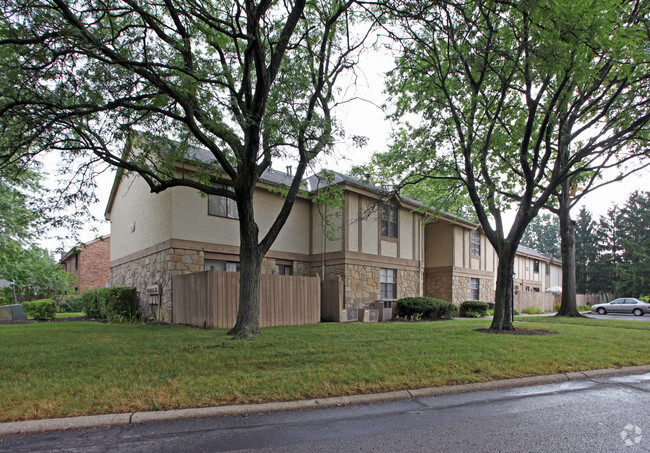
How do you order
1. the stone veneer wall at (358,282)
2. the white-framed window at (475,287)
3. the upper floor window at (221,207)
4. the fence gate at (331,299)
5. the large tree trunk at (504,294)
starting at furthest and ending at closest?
the white-framed window at (475,287)
the stone veneer wall at (358,282)
the fence gate at (331,299)
the upper floor window at (221,207)
the large tree trunk at (504,294)

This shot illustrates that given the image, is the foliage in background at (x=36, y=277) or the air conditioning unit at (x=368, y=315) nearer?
the air conditioning unit at (x=368, y=315)

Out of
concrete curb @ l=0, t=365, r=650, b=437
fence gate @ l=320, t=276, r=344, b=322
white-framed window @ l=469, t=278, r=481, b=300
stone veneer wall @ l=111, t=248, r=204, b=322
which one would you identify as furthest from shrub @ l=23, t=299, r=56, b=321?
white-framed window @ l=469, t=278, r=481, b=300

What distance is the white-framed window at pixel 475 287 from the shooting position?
75.8ft

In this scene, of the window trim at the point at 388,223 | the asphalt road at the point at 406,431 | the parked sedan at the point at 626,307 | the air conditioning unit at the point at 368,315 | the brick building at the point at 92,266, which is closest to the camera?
the asphalt road at the point at 406,431

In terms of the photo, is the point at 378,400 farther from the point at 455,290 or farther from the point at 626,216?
the point at 626,216

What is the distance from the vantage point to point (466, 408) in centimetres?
→ 490

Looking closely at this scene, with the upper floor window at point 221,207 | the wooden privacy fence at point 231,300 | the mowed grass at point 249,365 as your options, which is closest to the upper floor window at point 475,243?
the wooden privacy fence at point 231,300

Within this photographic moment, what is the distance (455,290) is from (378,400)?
57.3 feet

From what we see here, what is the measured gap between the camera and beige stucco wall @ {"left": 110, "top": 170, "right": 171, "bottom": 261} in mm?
14352

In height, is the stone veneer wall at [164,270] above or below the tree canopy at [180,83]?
below

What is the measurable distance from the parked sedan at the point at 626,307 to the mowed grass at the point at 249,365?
2560 cm

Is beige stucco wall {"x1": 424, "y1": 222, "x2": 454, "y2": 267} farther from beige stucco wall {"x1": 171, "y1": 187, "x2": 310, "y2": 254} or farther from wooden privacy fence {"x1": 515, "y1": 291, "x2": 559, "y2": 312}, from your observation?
beige stucco wall {"x1": 171, "y1": 187, "x2": 310, "y2": 254}

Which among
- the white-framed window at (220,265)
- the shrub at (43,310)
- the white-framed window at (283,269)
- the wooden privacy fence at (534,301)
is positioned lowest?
the wooden privacy fence at (534,301)

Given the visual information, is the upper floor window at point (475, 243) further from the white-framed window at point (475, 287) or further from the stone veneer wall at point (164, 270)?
the stone veneer wall at point (164, 270)
